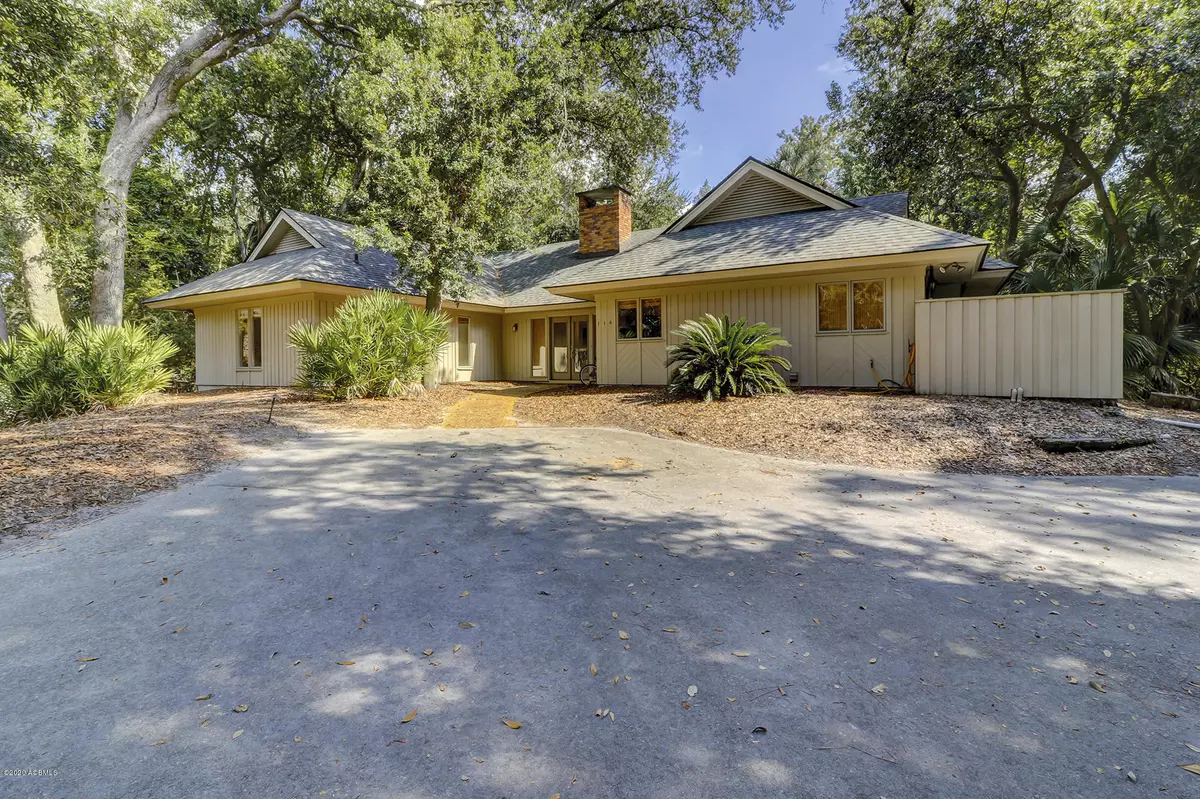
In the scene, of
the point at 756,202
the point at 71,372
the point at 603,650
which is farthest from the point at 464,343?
the point at 603,650

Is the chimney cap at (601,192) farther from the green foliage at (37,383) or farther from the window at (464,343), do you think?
the green foliage at (37,383)

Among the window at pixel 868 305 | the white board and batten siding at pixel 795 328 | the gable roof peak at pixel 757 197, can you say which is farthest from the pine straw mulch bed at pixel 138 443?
the gable roof peak at pixel 757 197

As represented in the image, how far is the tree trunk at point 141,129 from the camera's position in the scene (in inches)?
525

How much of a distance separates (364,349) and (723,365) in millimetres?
6583

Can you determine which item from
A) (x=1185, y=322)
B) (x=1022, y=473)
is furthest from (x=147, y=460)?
(x=1185, y=322)

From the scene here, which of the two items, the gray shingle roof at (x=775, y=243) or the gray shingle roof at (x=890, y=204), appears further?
the gray shingle roof at (x=890, y=204)

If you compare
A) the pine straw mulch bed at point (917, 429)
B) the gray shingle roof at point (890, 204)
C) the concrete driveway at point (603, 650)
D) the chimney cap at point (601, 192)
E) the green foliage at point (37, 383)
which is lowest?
the concrete driveway at point (603, 650)

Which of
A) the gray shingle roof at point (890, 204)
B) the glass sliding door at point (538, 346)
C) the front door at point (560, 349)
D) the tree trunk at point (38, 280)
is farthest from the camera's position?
the glass sliding door at point (538, 346)

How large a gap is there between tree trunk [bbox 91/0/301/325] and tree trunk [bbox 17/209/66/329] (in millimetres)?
2592

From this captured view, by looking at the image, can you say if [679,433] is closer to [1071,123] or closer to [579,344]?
[579,344]

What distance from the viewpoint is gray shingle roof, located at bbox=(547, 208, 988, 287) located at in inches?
374

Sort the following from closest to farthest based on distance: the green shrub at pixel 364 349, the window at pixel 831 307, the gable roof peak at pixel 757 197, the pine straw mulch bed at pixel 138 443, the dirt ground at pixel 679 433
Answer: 1. the pine straw mulch bed at pixel 138 443
2. the dirt ground at pixel 679 433
3. the green shrub at pixel 364 349
4. the window at pixel 831 307
5. the gable roof peak at pixel 757 197

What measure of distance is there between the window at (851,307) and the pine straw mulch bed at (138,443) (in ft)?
26.1

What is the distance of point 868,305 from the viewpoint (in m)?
10.5
